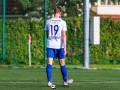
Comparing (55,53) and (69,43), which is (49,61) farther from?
(69,43)

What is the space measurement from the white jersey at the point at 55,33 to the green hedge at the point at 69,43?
12.3 meters

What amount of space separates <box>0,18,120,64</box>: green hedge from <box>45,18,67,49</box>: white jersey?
12.3 m

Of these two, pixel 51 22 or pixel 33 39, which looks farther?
pixel 33 39

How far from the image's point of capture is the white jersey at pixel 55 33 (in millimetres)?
14133

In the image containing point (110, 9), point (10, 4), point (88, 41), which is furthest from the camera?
point (110, 9)

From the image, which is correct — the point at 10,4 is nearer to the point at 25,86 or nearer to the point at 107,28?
the point at 107,28

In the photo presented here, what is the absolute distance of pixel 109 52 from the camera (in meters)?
28.0

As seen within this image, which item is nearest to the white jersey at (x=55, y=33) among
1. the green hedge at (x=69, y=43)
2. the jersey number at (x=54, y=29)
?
the jersey number at (x=54, y=29)

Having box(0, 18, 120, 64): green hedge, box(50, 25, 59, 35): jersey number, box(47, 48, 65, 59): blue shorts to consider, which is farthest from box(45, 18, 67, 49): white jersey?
box(0, 18, 120, 64): green hedge

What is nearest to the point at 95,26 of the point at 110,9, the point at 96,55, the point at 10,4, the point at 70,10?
the point at 96,55

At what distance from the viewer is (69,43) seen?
2734cm

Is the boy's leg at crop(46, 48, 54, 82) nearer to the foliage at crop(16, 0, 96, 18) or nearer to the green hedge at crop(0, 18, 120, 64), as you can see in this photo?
the green hedge at crop(0, 18, 120, 64)

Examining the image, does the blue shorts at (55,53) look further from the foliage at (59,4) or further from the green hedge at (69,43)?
the foliage at (59,4)

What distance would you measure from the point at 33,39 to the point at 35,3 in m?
14.5
